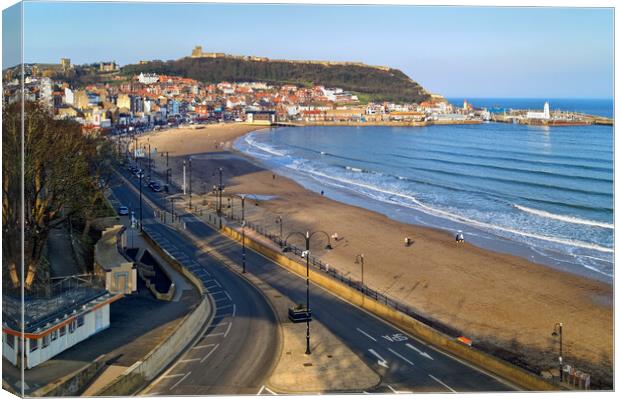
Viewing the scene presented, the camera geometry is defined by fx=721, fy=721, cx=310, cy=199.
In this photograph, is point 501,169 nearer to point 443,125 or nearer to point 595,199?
point 595,199

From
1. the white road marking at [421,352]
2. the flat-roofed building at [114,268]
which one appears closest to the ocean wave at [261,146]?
the flat-roofed building at [114,268]

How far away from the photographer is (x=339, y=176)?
78688mm

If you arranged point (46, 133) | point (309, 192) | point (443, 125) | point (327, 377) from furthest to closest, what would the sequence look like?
1. point (443, 125)
2. point (309, 192)
3. point (46, 133)
4. point (327, 377)

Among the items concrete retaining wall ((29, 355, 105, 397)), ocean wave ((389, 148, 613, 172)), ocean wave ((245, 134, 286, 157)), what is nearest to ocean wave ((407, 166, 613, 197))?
ocean wave ((389, 148, 613, 172))

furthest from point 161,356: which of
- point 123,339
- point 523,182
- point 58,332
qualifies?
point 523,182

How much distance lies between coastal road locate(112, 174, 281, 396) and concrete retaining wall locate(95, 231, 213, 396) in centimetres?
28

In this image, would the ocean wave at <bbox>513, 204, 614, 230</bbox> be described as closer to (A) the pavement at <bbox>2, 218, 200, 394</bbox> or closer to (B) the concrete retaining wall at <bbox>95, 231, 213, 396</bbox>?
(A) the pavement at <bbox>2, 218, 200, 394</bbox>

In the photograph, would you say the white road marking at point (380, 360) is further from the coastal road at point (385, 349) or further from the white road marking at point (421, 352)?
the white road marking at point (421, 352)

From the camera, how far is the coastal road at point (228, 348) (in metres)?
19.7

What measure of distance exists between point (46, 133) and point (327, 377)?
1513cm

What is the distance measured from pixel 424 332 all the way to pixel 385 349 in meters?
1.99

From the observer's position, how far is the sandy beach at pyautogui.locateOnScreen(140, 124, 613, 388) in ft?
83.4

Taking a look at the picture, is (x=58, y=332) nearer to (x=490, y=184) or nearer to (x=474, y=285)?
(x=474, y=285)

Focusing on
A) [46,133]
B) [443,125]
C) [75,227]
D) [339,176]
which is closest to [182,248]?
[75,227]
